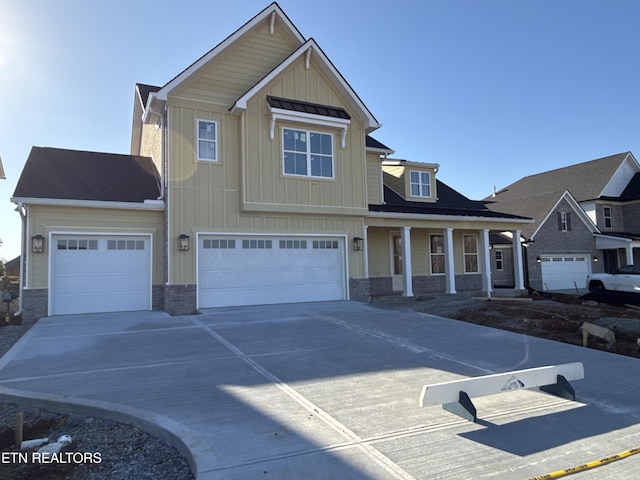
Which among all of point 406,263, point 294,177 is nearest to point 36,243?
point 294,177

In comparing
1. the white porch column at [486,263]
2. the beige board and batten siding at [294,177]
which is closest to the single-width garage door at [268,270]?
the beige board and batten siding at [294,177]

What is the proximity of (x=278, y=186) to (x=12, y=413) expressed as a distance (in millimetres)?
10235

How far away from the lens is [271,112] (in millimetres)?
14039

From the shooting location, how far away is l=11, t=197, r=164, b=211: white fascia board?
11.7m

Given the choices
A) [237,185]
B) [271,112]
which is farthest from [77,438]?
[271,112]

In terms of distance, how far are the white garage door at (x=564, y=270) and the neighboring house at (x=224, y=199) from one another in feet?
38.3

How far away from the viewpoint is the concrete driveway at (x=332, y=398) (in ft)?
12.0

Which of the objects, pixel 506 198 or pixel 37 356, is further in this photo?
pixel 506 198

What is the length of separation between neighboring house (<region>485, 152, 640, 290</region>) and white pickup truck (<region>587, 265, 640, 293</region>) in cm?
192

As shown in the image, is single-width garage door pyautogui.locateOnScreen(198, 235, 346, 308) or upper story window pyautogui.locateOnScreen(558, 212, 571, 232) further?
upper story window pyautogui.locateOnScreen(558, 212, 571, 232)

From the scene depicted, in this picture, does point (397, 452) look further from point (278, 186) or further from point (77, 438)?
point (278, 186)

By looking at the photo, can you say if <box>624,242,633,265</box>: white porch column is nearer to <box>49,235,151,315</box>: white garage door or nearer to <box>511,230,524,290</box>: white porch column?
<box>511,230,524,290</box>: white porch column

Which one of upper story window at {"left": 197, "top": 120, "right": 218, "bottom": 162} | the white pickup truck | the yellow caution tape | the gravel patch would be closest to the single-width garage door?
upper story window at {"left": 197, "top": 120, "right": 218, "bottom": 162}

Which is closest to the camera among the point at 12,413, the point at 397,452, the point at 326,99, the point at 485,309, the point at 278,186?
the point at 397,452
